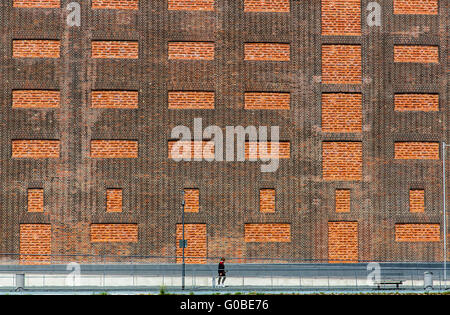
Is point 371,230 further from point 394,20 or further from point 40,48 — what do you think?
point 40,48

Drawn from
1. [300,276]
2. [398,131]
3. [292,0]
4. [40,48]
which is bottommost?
[300,276]

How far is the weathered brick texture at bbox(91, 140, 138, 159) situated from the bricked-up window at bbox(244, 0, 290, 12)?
9225 mm

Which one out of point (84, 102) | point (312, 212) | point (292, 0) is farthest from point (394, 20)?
→ point (84, 102)

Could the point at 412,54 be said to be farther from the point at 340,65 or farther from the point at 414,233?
the point at 414,233

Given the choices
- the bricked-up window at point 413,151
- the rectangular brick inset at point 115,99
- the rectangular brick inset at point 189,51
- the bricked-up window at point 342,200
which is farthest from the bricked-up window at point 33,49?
the bricked-up window at point 413,151

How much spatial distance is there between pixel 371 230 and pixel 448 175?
16.2ft

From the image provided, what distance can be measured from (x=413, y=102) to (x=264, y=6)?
9068 mm

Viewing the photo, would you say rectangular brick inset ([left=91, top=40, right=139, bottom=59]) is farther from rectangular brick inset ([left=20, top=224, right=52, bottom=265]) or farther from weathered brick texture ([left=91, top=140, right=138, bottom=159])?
rectangular brick inset ([left=20, top=224, right=52, bottom=265])

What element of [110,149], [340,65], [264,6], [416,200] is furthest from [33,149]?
[416,200]

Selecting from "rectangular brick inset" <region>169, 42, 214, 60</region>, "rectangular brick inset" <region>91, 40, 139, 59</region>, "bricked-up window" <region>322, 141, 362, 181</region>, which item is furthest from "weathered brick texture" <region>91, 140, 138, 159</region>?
"bricked-up window" <region>322, 141, 362, 181</region>

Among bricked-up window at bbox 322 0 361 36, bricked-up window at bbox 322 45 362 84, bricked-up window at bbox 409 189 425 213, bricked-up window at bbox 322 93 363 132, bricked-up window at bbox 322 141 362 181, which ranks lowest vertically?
bricked-up window at bbox 409 189 425 213

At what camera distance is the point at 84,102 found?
31359mm

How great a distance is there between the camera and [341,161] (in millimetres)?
31953

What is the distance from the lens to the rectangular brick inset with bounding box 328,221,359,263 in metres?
31.7
